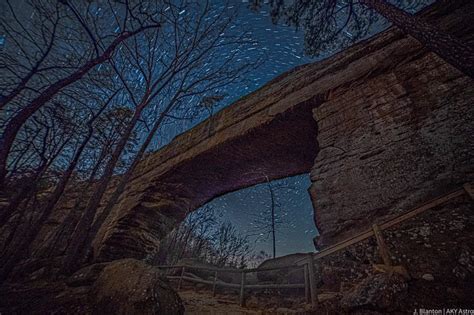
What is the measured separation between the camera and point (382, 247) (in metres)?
2.32

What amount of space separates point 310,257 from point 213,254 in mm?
18708

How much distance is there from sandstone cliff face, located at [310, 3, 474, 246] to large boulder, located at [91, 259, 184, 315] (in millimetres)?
2367

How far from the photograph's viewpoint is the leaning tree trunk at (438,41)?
252 cm

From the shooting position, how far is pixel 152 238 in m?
7.48

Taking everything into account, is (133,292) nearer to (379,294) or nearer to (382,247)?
(379,294)

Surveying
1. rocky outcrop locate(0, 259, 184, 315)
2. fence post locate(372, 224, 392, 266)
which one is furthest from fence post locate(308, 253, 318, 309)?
rocky outcrop locate(0, 259, 184, 315)

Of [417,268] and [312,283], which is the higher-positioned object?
[417,268]

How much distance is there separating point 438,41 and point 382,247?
302cm

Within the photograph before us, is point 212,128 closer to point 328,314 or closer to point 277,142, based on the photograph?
point 277,142

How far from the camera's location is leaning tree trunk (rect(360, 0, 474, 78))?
2.52 m

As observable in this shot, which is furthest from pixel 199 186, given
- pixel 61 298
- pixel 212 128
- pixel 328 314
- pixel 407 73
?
pixel 407 73

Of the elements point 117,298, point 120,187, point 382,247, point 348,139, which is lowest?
point 117,298

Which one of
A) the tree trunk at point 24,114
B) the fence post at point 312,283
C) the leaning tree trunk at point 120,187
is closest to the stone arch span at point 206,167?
the leaning tree trunk at point 120,187

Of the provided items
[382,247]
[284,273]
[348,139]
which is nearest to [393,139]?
[348,139]
